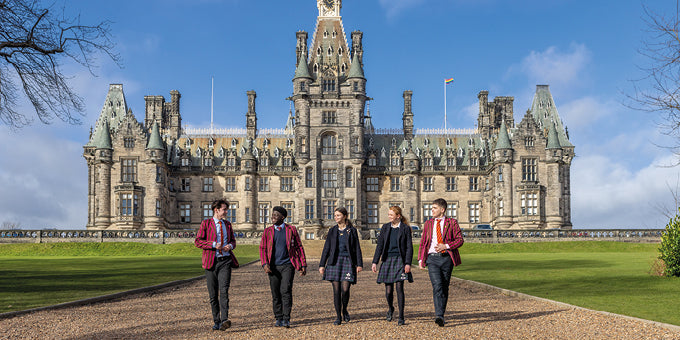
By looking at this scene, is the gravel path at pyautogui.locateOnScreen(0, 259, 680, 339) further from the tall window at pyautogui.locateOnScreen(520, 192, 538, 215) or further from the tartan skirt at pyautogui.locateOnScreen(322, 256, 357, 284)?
the tall window at pyautogui.locateOnScreen(520, 192, 538, 215)

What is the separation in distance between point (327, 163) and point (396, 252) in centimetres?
5603

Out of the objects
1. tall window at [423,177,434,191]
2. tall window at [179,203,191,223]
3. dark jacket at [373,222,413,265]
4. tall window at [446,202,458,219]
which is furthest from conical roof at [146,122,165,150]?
dark jacket at [373,222,413,265]

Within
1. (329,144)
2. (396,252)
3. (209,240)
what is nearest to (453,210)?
(329,144)

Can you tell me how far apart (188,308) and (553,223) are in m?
55.1

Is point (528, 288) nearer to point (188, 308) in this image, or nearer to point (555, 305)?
point (555, 305)

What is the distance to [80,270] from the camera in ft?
103

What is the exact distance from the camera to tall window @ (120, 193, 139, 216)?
68938 mm

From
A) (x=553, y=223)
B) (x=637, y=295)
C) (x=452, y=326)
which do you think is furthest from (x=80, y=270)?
(x=553, y=223)

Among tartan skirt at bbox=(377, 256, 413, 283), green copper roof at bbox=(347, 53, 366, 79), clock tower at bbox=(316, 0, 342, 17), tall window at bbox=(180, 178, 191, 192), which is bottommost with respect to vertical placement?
tartan skirt at bbox=(377, 256, 413, 283)

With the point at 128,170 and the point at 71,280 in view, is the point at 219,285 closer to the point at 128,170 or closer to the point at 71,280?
the point at 71,280

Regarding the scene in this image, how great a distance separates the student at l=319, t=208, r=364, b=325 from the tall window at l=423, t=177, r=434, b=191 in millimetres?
59809

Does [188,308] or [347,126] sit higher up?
[347,126]

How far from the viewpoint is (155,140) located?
70.7 meters

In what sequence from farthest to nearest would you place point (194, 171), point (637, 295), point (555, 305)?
point (194, 171)
point (637, 295)
point (555, 305)
